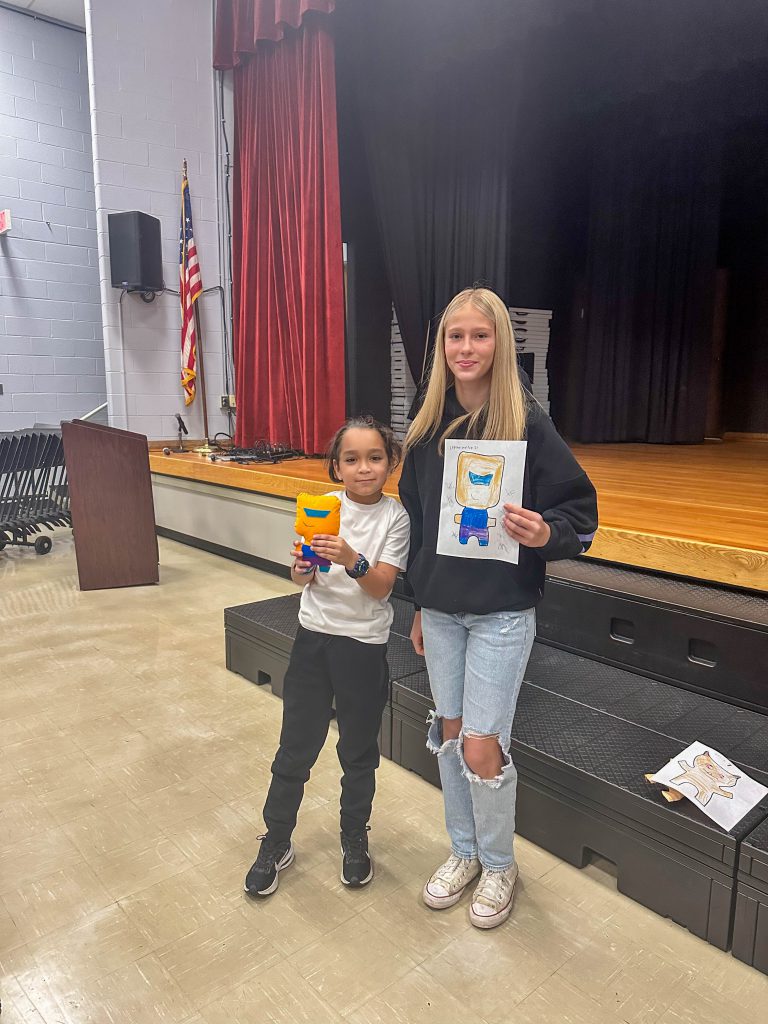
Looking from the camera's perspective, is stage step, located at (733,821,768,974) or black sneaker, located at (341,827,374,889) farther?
black sneaker, located at (341,827,374,889)

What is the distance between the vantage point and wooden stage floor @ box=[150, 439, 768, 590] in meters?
2.04

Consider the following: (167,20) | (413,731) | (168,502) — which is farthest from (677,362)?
(413,731)

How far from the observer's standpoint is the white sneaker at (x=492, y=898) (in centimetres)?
138

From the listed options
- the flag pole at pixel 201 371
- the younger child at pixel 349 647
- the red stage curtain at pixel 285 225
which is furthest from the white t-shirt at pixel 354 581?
the flag pole at pixel 201 371

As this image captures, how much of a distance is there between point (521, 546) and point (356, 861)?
0.77 m

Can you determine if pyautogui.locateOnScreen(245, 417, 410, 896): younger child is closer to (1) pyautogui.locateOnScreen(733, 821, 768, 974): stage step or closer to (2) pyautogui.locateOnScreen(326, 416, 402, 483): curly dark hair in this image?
(2) pyautogui.locateOnScreen(326, 416, 402, 483): curly dark hair

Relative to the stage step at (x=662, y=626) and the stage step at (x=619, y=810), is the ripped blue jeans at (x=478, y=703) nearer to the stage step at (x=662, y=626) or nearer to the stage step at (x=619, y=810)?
the stage step at (x=619, y=810)

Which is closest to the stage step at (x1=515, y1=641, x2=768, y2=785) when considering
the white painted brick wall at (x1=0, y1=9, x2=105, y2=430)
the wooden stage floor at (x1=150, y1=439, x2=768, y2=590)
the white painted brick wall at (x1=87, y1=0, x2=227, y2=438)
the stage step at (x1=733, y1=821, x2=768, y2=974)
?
the stage step at (x1=733, y1=821, x2=768, y2=974)

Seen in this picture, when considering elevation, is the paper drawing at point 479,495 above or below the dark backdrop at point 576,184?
below

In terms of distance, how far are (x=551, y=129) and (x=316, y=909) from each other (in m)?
5.53

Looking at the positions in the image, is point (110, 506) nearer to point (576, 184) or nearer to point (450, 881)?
point (450, 881)

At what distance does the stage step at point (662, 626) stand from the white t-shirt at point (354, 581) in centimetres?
97

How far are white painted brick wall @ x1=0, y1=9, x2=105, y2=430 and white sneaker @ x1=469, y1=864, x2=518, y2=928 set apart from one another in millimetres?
6051

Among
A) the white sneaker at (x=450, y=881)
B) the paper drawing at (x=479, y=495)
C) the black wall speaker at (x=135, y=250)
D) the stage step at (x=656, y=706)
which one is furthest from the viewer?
the black wall speaker at (x=135, y=250)
